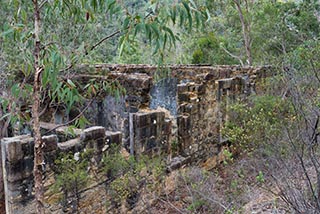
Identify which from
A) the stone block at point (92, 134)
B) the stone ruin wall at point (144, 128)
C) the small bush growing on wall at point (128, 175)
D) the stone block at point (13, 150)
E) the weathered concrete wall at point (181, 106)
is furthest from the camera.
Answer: the weathered concrete wall at point (181, 106)

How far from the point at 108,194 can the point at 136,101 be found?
2477 mm

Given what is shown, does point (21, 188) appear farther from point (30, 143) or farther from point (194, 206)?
point (194, 206)

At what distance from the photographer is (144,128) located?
19.3ft

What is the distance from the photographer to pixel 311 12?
12125mm

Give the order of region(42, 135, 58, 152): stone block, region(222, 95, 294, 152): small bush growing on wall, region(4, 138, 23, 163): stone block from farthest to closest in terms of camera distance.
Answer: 1. region(222, 95, 294, 152): small bush growing on wall
2. region(42, 135, 58, 152): stone block
3. region(4, 138, 23, 163): stone block

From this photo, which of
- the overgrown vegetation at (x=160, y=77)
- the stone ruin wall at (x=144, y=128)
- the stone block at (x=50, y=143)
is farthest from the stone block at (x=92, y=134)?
the stone block at (x=50, y=143)

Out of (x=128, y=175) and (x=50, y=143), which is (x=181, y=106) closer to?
(x=128, y=175)

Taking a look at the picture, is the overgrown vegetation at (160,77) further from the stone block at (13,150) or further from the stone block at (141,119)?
the stone block at (141,119)

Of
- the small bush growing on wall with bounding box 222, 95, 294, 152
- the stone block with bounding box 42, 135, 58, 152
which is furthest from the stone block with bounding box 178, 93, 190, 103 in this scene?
the stone block with bounding box 42, 135, 58, 152

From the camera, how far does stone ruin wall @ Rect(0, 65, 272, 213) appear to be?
4055 mm

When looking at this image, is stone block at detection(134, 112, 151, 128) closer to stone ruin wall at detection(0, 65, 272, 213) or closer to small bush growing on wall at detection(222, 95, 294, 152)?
stone ruin wall at detection(0, 65, 272, 213)

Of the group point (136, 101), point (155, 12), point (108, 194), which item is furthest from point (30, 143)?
point (136, 101)

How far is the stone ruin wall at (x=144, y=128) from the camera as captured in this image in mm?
4055

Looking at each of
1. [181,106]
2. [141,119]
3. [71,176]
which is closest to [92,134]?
[71,176]
